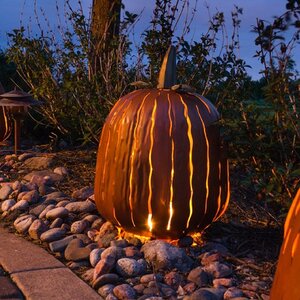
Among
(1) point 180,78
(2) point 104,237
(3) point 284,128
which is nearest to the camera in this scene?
(3) point 284,128

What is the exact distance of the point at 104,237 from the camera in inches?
165

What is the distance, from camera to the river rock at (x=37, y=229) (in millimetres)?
4434

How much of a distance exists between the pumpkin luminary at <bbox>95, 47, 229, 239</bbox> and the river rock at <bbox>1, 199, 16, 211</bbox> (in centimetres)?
144

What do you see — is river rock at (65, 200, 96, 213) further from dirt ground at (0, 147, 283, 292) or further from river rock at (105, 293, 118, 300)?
river rock at (105, 293, 118, 300)

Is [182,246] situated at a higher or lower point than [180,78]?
lower

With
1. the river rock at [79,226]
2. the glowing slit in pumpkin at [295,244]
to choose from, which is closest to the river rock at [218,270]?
the river rock at [79,226]

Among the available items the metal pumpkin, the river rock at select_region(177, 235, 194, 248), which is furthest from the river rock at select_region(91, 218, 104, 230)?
the metal pumpkin

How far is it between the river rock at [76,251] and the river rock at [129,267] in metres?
0.37

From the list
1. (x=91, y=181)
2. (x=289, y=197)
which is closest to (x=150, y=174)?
(x=289, y=197)

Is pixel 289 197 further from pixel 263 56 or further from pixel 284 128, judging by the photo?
pixel 263 56

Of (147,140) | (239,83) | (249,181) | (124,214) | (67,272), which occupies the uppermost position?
(239,83)

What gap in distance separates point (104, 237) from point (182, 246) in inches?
22.6

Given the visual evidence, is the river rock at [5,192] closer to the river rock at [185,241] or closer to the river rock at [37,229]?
the river rock at [37,229]

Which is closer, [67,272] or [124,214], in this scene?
[67,272]
